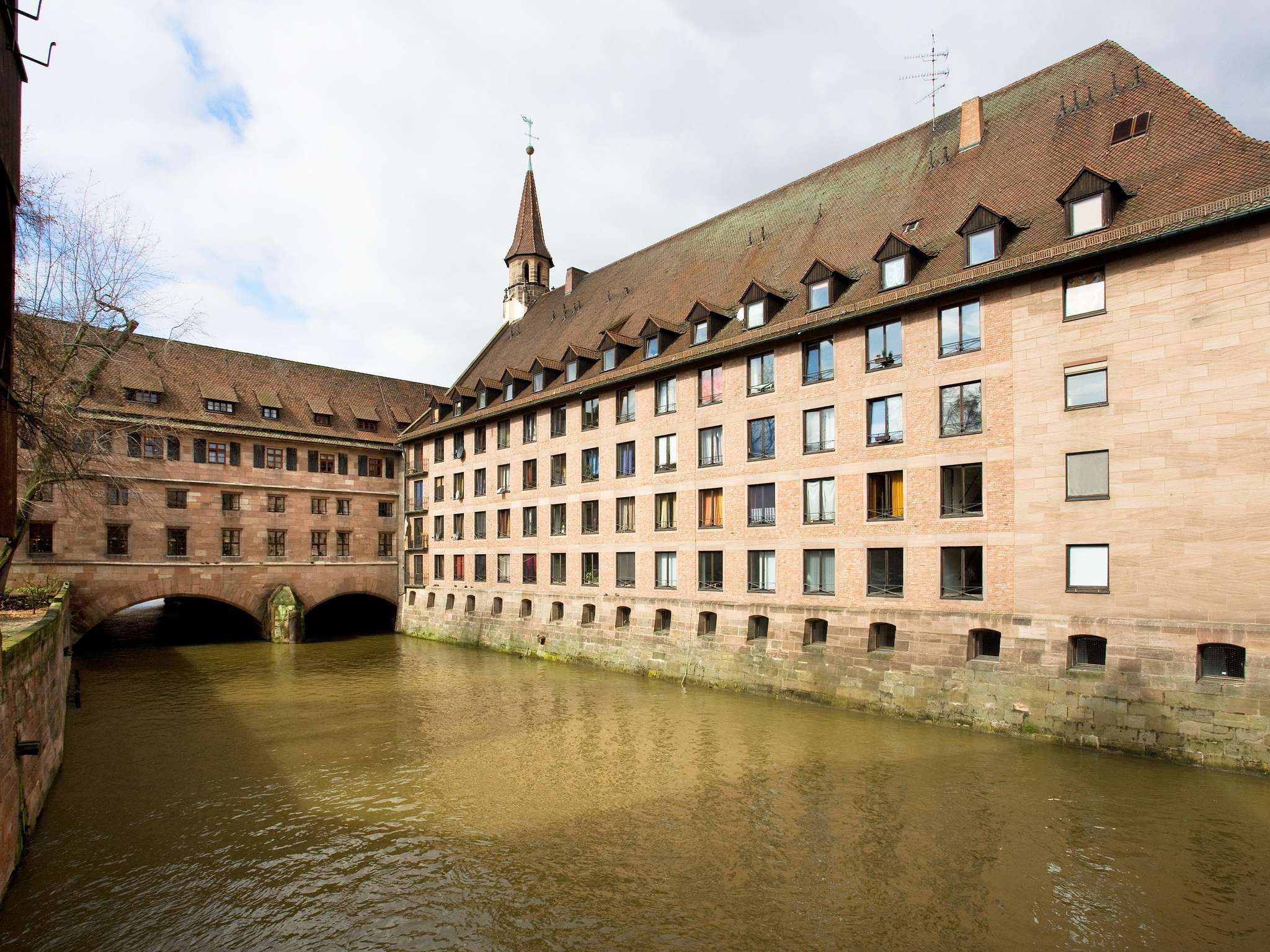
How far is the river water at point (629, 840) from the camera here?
11.4 metres

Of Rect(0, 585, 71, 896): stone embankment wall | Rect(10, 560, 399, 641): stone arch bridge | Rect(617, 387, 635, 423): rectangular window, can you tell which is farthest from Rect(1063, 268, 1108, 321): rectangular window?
Rect(10, 560, 399, 641): stone arch bridge

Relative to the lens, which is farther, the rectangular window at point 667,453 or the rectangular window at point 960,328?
the rectangular window at point 667,453

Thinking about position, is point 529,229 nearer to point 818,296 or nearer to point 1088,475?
point 818,296

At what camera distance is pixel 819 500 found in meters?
26.4

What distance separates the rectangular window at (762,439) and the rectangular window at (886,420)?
3.77 meters

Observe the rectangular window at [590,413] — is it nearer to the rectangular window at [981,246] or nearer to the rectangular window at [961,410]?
the rectangular window at [961,410]

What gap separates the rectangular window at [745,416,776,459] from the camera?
1104 inches

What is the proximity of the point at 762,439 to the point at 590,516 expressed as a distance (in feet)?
34.6

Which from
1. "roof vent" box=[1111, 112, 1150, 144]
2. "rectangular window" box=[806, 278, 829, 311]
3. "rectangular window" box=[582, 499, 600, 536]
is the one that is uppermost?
"roof vent" box=[1111, 112, 1150, 144]

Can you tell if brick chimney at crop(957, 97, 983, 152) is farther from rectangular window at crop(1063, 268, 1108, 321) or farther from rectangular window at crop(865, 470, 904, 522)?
rectangular window at crop(865, 470, 904, 522)

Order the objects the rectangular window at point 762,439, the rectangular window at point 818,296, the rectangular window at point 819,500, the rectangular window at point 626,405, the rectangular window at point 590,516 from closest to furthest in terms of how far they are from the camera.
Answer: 1. the rectangular window at point 819,500
2. the rectangular window at point 818,296
3. the rectangular window at point 762,439
4. the rectangular window at point 626,405
5. the rectangular window at point 590,516

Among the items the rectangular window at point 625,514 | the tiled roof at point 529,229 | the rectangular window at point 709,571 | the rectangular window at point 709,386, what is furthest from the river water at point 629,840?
the tiled roof at point 529,229

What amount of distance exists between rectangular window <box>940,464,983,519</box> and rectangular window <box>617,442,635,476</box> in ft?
45.3

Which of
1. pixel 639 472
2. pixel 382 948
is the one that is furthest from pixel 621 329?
pixel 382 948
